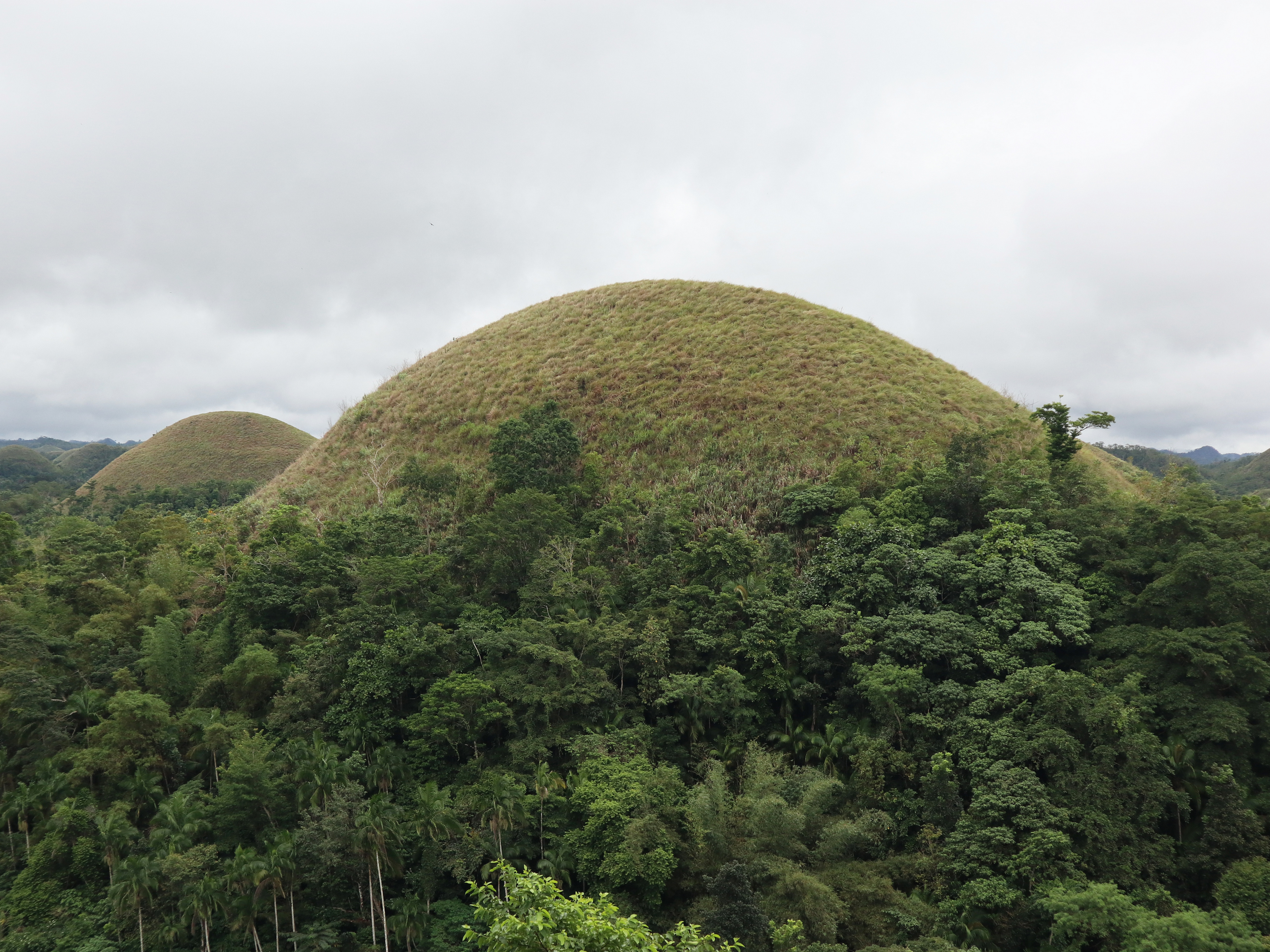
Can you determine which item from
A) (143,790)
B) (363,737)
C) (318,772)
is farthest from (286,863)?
(143,790)

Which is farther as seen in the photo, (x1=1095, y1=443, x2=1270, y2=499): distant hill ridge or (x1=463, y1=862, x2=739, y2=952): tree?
(x1=1095, y1=443, x2=1270, y2=499): distant hill ridge

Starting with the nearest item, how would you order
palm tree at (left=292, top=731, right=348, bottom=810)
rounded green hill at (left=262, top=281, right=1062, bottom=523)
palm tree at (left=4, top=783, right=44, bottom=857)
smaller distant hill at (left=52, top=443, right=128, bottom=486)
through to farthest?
palm tree at (left=292, top=731, right=348, bottom=810), palm tree at (left=4, top=783, right=44, bottom=857), rounded green hill at (left=262, top=281, right=1062, bottom=523), smaller distant hill at (left=52, top=443, right=128, bottom=486)

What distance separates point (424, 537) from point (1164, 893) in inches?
1159

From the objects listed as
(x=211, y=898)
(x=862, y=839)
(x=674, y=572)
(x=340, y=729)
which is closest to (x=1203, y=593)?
(x=862, y=839)

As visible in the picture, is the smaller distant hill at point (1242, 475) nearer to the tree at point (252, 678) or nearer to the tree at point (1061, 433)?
the tree at point (1061, 433)

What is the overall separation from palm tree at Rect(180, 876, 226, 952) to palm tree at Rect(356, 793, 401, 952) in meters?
4.03

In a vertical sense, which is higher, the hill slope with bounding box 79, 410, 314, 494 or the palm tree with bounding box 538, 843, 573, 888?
the hill slope with bounding box 79, 410, 314, 494

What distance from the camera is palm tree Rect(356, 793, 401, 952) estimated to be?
701 inches

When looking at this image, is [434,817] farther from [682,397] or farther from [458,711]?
[682,397]

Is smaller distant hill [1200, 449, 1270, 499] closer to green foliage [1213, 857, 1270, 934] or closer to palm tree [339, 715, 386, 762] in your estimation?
green foliage [1213, 857, 1270, 934]

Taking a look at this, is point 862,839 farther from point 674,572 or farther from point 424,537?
point 424,537

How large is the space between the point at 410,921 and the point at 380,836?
248cm

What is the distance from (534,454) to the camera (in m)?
33.6

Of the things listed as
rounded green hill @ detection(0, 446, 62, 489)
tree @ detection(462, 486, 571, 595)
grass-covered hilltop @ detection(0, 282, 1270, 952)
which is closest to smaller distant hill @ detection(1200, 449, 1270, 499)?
grass-covered hilltop @ detection(0, 282, 1270, 952)
